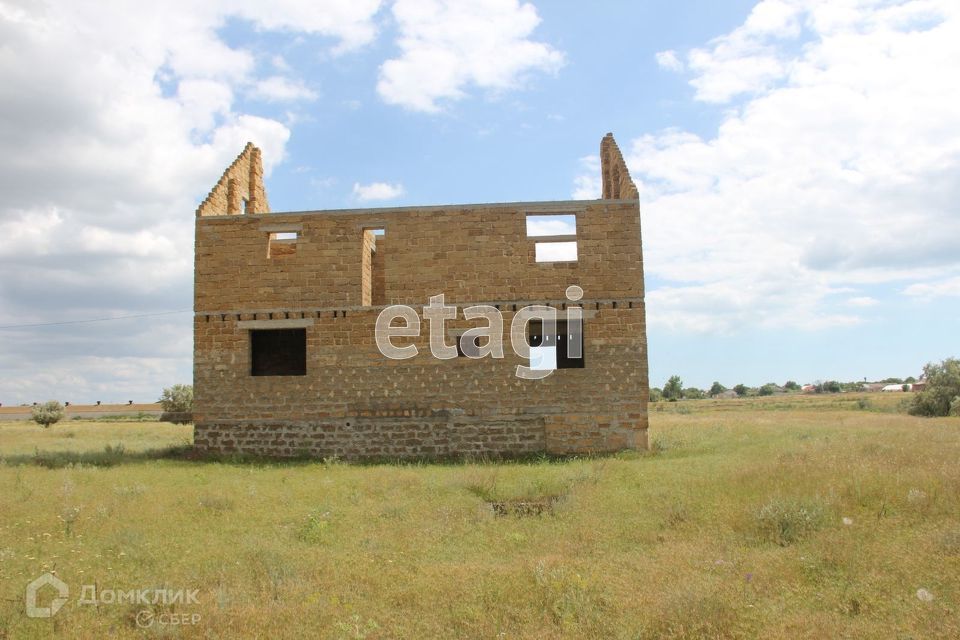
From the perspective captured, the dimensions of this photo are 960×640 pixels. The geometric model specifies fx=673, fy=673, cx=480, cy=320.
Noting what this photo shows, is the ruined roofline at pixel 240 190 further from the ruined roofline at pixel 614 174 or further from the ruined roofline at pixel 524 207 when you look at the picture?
the ruined roofline at pixel 614 174

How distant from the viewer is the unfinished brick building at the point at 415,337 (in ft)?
47.4

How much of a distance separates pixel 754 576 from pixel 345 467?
8.98 meters

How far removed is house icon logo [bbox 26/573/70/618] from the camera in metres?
5.84

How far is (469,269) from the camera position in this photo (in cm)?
1471

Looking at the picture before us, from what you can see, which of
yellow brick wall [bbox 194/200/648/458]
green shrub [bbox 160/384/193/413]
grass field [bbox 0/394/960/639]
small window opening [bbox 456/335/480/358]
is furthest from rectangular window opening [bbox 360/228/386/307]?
green shrub [bbox 160/384/193/413]

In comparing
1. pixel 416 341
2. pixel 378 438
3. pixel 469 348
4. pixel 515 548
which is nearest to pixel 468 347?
pixel 469 348

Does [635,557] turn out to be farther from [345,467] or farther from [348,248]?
[348,248]

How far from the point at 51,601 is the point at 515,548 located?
4.60 meters

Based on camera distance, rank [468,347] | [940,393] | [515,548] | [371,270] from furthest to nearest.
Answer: [940,393], [371,270], [468,347], [515,548]

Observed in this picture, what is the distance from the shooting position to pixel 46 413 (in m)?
34.4

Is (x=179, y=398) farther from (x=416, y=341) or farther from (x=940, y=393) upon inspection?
(x=940, y=393)

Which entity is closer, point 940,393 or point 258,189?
point 258,189

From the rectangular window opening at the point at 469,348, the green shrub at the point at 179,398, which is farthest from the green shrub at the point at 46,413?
the rectangular window opening at the point at 469,348

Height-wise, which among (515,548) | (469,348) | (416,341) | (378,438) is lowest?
(515,548)
